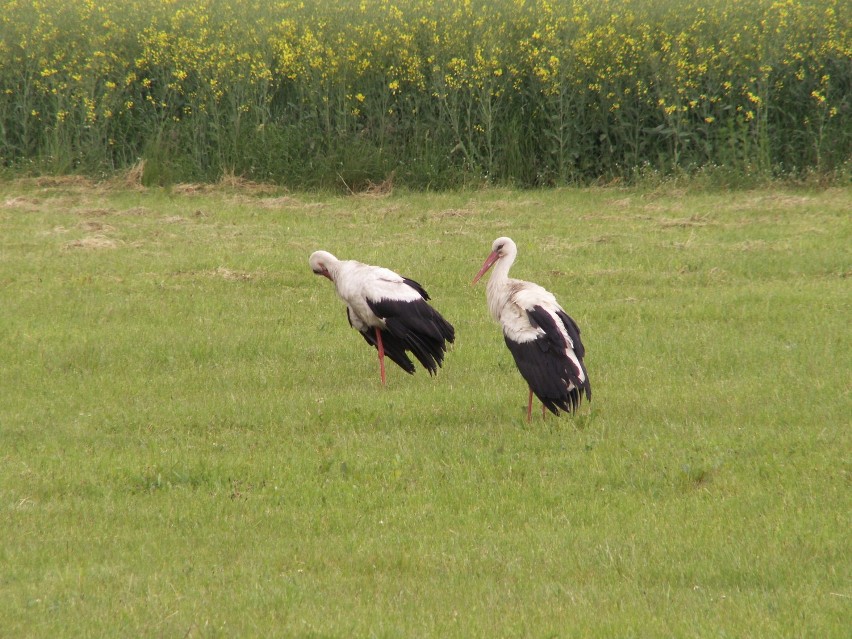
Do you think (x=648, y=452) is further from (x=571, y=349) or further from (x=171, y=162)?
(x=171, y=162)

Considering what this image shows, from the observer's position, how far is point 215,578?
5605 mm

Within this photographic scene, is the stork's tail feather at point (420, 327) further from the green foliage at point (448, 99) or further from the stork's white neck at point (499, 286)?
the green foliage at point (448, 99)

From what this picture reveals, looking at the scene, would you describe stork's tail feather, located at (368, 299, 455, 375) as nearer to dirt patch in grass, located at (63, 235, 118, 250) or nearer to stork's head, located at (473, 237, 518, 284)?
stork's head, located at (473, 237, 518, 284)

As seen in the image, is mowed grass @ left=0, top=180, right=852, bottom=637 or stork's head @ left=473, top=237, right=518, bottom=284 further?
stork's head @ left=473, top=237, right=518, bottom=284

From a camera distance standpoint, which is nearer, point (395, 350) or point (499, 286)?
point (499, 286)

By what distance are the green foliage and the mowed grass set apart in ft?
16.0

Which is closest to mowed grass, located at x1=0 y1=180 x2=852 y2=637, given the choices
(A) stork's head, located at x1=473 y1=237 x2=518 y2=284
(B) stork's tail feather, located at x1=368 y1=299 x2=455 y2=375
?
(B) stork's tail feather, located at x1=368 y1=299 x2=455 y2=375

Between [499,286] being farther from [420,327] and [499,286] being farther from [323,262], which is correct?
[323,262]

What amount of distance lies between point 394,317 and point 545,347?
5.93ft

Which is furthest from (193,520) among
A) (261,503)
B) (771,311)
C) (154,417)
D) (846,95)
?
(846,95)

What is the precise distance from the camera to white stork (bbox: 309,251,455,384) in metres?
9.40

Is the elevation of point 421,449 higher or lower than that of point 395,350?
lower

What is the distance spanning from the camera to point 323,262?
10383mm

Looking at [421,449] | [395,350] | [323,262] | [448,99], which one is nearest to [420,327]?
[395,350]
